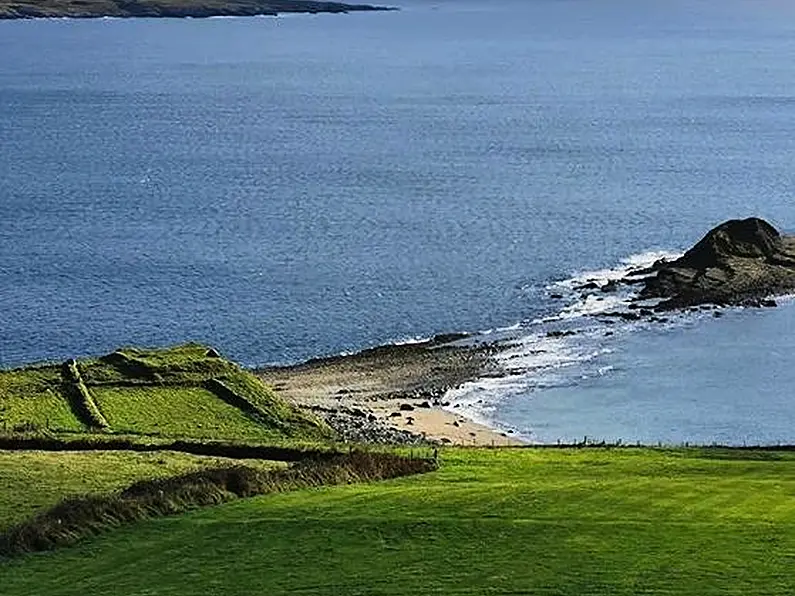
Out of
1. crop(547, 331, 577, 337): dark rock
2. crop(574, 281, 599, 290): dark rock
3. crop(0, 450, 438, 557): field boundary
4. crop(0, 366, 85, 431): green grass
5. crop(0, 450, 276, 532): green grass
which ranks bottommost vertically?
crop(547, 331, 577, 337): dark rock

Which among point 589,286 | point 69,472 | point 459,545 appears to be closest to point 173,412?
point 69,472

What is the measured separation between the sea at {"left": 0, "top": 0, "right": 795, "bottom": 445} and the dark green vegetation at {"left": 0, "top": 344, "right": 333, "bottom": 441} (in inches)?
479

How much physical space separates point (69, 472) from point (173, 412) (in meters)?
21.5

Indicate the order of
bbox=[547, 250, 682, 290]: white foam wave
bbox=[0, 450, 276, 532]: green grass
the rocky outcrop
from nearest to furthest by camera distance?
bbox=[0, 450, 276, 532]: green grass < the rocky outcrop < bbox=[547, 250, 682, 290]: white foam wave

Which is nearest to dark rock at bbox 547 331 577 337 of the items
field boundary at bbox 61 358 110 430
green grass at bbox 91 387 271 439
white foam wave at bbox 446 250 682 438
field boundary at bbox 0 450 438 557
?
white foam wave at bbox 446 250 682 438

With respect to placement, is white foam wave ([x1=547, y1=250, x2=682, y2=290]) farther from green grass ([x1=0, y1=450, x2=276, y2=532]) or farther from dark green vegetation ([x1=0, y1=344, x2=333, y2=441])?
green grass ([x1=0, y1=450, x2=276, y2=532])

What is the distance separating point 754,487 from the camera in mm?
23516

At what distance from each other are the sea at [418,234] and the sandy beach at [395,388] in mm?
1545

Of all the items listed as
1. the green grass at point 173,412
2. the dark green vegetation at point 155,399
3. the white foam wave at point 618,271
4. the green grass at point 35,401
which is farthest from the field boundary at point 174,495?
the white foam wave at point 618,271

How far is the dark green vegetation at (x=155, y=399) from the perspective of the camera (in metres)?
46.1

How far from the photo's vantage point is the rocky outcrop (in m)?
80.5

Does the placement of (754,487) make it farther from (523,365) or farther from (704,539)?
(523,365)

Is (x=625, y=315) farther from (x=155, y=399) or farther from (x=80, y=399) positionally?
(x=80, y=399)

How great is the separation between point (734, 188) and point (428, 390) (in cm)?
6126
